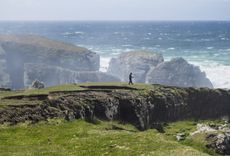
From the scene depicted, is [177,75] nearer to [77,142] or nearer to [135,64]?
[135,64]

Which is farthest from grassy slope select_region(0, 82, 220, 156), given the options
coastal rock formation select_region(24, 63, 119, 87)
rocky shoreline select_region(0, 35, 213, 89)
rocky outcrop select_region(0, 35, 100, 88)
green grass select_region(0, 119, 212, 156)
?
rocky outcrop select_region(0, 35, 100, 88)

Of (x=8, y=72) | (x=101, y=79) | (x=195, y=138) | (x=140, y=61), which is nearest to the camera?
(x=195, y=138)

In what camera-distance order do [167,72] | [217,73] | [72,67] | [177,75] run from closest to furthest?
[177,75] < [167,72] < [72,67] < [217,73]

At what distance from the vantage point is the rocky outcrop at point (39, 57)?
133 meters

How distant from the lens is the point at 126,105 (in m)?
60.1

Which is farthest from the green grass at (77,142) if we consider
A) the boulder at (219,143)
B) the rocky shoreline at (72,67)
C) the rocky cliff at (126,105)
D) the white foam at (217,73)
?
the white foam at (217,73)

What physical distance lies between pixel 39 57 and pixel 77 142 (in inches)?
3956

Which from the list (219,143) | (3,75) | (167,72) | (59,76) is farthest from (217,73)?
(219,143)

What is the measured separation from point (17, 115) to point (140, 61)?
9614 centimetres

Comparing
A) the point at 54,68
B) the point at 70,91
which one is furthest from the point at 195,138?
the point at 54,68

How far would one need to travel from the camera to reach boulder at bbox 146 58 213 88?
127750 mm

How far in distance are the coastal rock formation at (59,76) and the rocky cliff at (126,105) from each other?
53930 millimetres

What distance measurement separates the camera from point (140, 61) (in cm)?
14162

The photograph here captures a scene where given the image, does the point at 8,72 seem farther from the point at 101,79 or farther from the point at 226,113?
the point at 226,113
